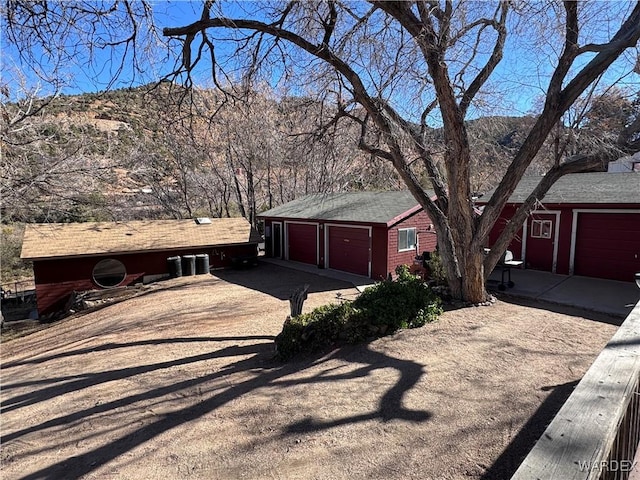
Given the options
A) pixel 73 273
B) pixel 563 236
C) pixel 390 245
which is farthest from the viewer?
pixel 73 273

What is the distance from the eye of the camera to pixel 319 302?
10.4 meters

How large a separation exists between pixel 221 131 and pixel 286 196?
6.79 metres

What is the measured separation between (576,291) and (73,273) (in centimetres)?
1724

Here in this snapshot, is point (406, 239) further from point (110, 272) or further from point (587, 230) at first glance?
point (110, 272)

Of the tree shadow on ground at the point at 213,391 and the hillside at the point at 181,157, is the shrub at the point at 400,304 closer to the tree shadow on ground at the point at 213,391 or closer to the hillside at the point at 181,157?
the tree shadow on ground at the point at 213,391

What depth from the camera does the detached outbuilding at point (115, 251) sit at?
14383 millimetres

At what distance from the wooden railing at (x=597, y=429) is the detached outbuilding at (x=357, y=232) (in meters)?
9.21

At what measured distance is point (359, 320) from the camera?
20.5 feet

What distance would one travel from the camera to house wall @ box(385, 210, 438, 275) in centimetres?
1302

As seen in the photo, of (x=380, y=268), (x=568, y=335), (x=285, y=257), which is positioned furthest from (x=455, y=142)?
(x=285, y=257)

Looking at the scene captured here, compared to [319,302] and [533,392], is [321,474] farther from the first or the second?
[319,302]

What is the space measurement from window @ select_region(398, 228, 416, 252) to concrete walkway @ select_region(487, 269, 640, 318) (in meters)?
3.23

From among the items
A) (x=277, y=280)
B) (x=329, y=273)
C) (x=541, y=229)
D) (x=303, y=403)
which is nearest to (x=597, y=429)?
(x=303, y=403)

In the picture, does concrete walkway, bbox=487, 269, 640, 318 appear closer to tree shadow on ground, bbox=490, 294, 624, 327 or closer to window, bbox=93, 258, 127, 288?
tree shadow on ground, bbox=490, 294, 624, 327
